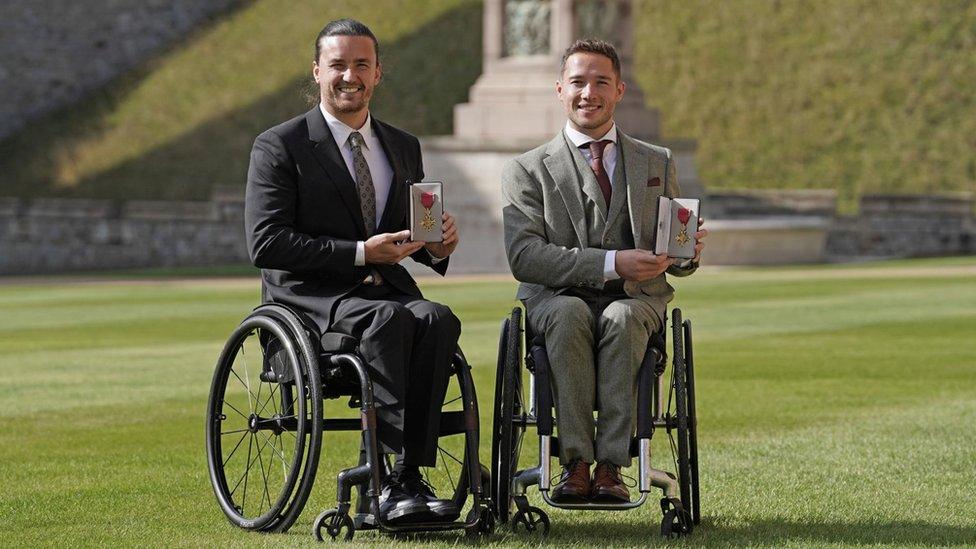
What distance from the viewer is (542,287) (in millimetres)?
6703

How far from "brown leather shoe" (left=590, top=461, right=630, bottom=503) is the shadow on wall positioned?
31613 mm

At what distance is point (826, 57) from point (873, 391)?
90.3 ft

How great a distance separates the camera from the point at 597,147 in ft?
22.1

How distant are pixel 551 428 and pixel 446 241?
720 millimetres

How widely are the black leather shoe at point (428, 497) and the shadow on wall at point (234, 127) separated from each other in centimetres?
3159

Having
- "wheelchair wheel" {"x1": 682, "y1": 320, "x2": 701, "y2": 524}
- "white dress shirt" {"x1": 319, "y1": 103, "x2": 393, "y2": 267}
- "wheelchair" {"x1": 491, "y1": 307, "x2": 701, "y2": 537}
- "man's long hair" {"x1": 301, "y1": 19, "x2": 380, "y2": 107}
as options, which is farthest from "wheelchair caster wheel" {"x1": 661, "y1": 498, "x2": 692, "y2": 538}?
"man's long hair" {"x1": 301, "y1": 19, "x2": 380, "y2": 107}

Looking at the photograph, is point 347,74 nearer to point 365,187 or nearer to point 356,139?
point 356,139

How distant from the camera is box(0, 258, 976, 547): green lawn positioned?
653cm

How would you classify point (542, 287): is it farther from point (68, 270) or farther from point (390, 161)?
point (68, 270)

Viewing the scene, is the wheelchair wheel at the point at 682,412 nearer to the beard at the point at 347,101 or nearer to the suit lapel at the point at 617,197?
the suit lapel at the point at 617,197

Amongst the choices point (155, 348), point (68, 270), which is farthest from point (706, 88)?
point (155, 348)

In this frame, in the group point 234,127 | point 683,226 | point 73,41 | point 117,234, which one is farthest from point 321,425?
point 73,41

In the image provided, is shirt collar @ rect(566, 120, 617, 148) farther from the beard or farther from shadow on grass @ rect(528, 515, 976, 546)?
shadow on grass @ rect(528, 515, 976, 546)

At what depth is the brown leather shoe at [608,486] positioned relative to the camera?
6.23 metres
